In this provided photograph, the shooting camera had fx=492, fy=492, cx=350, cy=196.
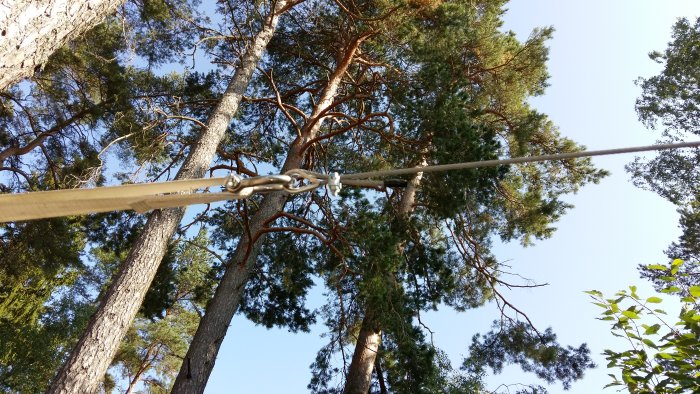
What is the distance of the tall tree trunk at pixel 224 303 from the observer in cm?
504

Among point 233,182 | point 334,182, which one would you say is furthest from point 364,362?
point 233,182

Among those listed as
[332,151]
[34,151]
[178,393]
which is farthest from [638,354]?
[34,151]

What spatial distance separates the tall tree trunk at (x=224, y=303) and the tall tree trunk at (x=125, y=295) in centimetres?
104

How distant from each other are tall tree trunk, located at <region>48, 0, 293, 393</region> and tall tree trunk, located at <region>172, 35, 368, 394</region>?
1.04m

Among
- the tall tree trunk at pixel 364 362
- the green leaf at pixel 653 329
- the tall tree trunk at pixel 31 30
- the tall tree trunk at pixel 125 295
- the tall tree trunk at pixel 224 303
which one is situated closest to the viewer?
the green leaf at pixel 653 329

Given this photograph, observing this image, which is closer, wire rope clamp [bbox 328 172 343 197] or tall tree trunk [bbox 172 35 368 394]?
wire rope clamp [bbox 328 172 343 197]

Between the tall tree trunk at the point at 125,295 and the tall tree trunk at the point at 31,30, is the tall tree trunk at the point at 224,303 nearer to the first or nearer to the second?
the tall tree trunk at the point at 125,295

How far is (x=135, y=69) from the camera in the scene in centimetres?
854

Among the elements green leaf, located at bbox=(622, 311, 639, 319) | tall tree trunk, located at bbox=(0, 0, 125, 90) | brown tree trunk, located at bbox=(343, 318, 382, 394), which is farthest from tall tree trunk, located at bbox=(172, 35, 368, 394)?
green leaf, located at bbox=(622, 311, 639, 319)

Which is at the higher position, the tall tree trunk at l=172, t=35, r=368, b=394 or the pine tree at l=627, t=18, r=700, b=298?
the pine tree at l=627, t=18, r=700, b=298

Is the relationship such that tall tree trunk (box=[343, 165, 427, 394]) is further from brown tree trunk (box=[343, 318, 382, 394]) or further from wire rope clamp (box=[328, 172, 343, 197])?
wire rope clamp (box=[328, 172, 343, 197])

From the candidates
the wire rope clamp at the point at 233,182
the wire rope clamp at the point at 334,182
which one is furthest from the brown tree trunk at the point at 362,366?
the wire rope clamp at the point at 233,182

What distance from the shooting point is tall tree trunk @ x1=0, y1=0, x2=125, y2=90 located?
8.87ft

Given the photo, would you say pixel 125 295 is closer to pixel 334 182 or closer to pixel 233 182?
pixel 233 182
